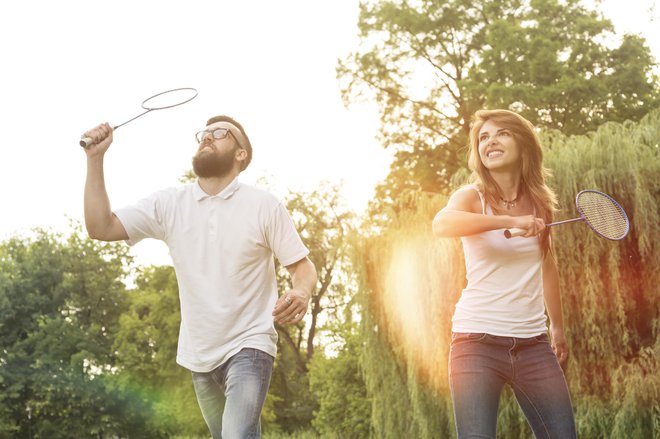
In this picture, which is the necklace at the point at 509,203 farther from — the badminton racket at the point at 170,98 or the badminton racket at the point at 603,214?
the badminton racket at the point at 170,98

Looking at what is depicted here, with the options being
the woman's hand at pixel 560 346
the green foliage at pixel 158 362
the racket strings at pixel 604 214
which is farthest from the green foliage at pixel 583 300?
the green foliage at pixel 158 362

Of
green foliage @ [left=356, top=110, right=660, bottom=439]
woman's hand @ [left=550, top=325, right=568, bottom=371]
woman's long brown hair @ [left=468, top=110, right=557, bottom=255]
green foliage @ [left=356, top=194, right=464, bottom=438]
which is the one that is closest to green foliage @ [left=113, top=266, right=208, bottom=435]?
green foliage @ [left=356, top=194, right=464, bottom=438]

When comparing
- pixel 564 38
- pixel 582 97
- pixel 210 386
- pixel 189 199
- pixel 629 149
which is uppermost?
pixel 564 38

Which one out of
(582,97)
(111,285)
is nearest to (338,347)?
(582,97)

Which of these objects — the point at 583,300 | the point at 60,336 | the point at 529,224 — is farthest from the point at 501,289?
the point at 60,336

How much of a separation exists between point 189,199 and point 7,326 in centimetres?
3481

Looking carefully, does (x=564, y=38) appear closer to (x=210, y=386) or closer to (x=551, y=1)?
(x=551, y=1)

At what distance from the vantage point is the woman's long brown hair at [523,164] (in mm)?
3660

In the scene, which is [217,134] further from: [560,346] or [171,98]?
[560,346]

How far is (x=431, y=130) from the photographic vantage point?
24.8 meters

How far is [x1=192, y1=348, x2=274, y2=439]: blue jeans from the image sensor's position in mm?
3373

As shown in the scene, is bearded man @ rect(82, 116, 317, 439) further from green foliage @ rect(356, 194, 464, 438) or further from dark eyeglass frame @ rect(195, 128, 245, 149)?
green foliage @ rect(356, 194, 464, 438)

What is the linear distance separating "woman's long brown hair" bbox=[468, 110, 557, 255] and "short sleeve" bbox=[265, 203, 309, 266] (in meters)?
0.88

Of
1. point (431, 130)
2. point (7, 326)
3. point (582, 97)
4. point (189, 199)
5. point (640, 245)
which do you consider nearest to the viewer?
point (189, 199)
